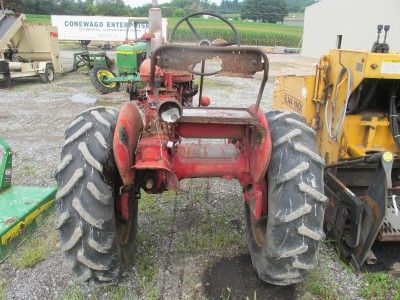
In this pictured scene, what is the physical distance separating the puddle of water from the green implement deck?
18.9ft

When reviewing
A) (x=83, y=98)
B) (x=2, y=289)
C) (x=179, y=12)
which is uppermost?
(x=179, y=12)

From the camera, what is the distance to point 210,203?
391 centimetres

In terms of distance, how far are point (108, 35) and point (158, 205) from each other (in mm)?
16576

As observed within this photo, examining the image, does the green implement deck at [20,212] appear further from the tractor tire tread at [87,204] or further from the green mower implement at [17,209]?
the tractor tire tread at [87,204]

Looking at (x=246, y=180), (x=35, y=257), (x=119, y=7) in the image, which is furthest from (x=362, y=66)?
(x=119, y=7)

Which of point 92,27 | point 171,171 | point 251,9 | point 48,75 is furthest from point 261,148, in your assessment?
point 251,9

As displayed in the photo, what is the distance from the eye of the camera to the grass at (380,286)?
2600 millimetres

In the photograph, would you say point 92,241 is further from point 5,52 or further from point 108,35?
point 108,35

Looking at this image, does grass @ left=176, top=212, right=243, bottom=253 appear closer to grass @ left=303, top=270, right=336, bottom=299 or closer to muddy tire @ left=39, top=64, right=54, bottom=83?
grass @ left=303, top=270, right=336, bottom=299

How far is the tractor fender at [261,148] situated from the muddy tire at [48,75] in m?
10.2

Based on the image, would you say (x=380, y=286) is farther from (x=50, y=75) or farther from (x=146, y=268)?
(x=50, y=75)

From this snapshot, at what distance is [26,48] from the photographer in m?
11.6

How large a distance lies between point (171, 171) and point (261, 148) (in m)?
0.57

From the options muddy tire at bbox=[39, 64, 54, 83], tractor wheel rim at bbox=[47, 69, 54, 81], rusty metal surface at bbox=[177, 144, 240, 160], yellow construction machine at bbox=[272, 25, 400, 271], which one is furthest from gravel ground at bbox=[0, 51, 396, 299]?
tractor wheel rim at bbox=[47, 69, 54, 81]
